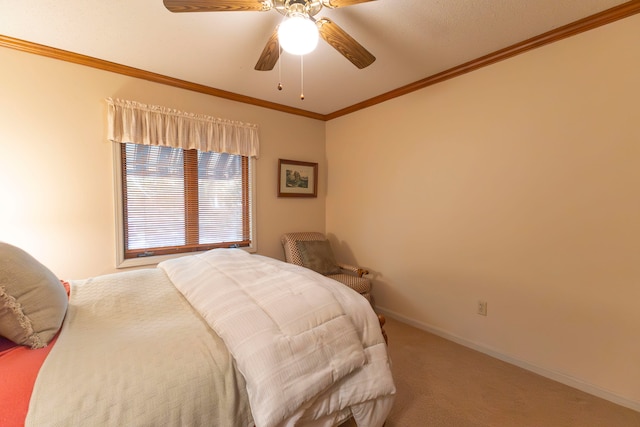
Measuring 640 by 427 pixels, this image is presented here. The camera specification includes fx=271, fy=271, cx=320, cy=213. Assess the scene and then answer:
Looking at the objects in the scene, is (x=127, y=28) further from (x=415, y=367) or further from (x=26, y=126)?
(x=415, y=367)

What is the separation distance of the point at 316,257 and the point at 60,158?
8.29 feet

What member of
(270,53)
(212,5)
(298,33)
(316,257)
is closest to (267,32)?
(270,53)

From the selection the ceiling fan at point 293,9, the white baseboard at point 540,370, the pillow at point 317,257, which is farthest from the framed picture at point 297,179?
the white baseboard at point 540,370

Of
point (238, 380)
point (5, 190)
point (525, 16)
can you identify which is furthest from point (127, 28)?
point (525, 16)

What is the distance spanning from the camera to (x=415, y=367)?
2.17 meters

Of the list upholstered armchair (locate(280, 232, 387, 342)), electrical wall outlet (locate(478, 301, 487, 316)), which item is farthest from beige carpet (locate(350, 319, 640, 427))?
upholstered armchair (locate(280, 232, 387, 342))

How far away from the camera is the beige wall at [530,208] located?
1745 mm

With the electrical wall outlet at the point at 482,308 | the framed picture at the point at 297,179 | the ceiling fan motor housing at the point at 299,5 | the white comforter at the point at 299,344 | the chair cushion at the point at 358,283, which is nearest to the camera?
the white comforter at the point at 299,344

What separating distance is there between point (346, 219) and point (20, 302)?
3.00 metres

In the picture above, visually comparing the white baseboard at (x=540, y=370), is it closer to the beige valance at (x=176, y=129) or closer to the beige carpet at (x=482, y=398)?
the beige carpet at (x=482, y=398)

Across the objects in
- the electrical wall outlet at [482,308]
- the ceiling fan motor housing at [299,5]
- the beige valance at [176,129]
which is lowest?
the electrical wall outlet at [482,308]

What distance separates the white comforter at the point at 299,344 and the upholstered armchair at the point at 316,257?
159cm

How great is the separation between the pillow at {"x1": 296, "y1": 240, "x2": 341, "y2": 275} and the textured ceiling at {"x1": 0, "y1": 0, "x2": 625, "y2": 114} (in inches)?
72.6

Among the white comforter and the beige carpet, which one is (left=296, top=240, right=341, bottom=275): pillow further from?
the white comforter
